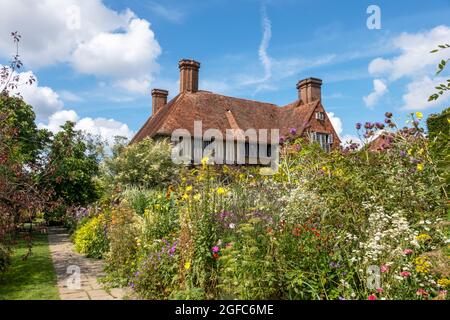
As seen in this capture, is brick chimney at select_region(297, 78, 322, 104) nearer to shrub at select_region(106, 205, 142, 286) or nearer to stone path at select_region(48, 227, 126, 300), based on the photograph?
stone path at select_region(48, 227, 126, 300)

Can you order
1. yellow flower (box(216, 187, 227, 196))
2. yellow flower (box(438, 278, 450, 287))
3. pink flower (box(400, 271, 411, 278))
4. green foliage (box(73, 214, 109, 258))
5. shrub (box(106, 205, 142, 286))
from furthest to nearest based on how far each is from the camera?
green foliage (box(73, 214, 109, 258)) < shrub (box(106, 205, 142, 286)) < yellow flower (box(216, 187, 227, 196)) < pink flower (box(400, 271, 411, 278)) < yellow flower (box(438, 278, 450, 287))

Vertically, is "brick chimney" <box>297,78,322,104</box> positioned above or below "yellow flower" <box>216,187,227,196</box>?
above

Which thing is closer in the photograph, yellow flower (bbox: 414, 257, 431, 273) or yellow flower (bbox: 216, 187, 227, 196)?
yellow flower (bbox: 414, 257, 431, 273)

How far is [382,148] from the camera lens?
6492 millimetres

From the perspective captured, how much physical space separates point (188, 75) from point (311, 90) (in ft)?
34.1

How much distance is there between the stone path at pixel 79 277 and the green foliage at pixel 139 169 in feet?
19.9

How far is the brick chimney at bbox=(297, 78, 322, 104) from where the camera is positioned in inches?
1148

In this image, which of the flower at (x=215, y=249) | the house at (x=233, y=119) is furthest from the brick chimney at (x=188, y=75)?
the flower at (x=215, y=249)

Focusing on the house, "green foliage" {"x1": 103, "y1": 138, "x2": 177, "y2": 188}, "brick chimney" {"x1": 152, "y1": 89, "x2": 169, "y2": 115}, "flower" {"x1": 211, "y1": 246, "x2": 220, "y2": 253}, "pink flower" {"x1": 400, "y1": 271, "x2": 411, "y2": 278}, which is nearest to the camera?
"pink flower" {"x1": 400, "y1": 271, "x2": 411, "y2": 278}

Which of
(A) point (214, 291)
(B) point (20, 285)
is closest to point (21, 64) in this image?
(B) point (20, 285)

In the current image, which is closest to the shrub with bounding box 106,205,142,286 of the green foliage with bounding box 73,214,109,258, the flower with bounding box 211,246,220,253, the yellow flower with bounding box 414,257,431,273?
the green foliage with bounding box 73,214,109,258

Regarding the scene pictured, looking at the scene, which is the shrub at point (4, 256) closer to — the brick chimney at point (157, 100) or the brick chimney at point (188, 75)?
the brick chimney at point (188, 75)

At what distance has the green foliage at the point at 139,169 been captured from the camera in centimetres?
1573

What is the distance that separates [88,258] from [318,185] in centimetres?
620
